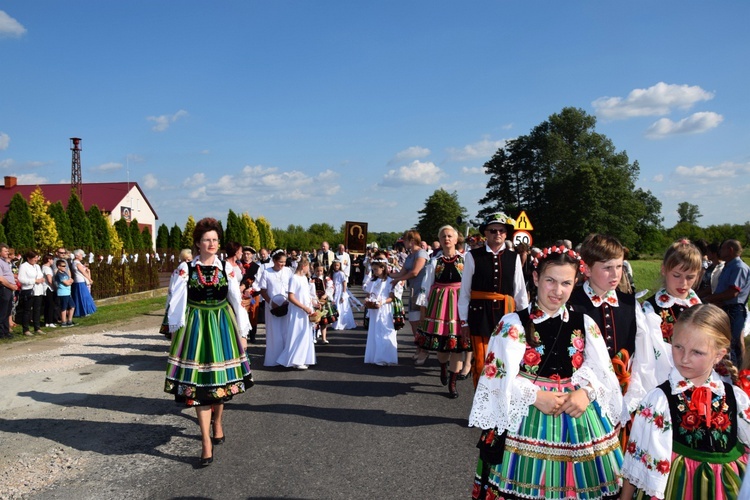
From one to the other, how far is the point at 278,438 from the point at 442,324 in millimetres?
2859

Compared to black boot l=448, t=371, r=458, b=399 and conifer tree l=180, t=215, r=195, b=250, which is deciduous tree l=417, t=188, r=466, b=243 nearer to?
conifer tree l=180, t=215, r=195, b=250

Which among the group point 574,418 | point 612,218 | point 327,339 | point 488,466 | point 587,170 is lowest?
point 327,339

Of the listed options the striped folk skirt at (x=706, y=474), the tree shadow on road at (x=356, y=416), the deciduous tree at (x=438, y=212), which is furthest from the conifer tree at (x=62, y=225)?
the deciduous tree at (x=438, y=212)

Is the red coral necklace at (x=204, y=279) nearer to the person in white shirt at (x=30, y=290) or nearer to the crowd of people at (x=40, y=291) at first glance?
the crowd of people at (x=40, y=291)

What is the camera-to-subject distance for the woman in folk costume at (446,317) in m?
7.45

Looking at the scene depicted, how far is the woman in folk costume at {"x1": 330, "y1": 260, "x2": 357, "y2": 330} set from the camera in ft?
46.4

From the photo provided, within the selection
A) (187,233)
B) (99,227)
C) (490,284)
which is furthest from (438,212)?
(490,284)

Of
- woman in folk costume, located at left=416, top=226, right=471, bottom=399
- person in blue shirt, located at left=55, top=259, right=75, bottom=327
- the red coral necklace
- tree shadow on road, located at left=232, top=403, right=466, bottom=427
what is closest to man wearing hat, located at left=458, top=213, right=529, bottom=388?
tree shadow on road, located at left=232, top=403, right=466, bottom=427

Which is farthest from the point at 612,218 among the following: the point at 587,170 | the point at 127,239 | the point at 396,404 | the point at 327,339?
the point at 396,404

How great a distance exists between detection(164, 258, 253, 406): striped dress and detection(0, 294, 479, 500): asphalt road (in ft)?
2.07

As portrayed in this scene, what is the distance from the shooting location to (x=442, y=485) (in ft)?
14.9

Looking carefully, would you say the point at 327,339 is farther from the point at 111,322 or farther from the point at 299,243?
the point at 299,243

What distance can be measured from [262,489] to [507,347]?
261 cm

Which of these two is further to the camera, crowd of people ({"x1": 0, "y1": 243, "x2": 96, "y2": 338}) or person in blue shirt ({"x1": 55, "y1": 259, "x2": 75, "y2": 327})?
person in blue shirt ({"x1": 55, "y1": 259, "x2": 75, "y2": 327})
